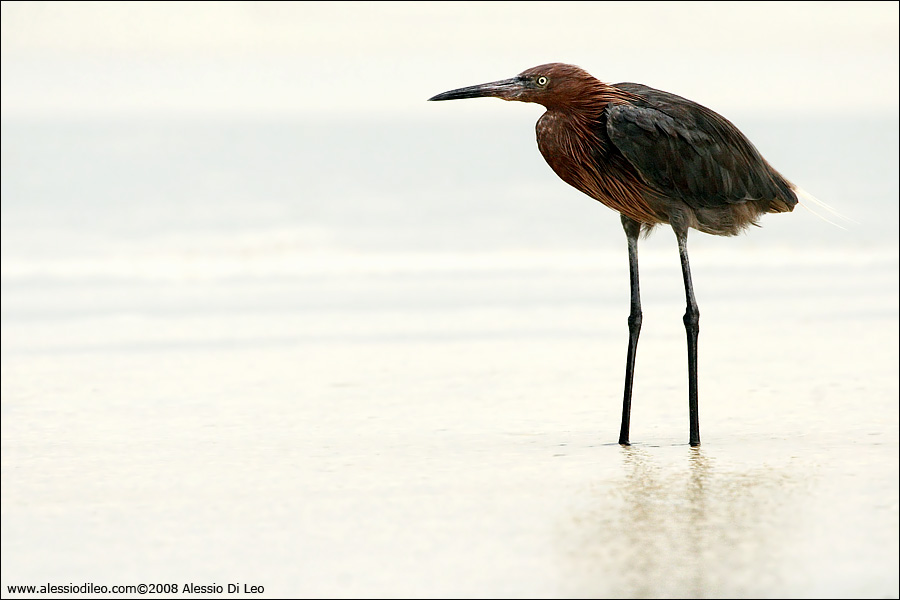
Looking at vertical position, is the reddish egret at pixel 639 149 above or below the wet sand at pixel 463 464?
above

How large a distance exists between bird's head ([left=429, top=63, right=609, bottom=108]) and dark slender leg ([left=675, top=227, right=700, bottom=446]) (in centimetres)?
91

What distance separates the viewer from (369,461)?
685 centimetres

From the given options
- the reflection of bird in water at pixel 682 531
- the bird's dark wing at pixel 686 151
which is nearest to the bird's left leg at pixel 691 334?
the bird's dark wing at pixel 686 151

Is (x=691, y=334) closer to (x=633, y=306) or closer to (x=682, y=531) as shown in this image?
(x=633, y=306)

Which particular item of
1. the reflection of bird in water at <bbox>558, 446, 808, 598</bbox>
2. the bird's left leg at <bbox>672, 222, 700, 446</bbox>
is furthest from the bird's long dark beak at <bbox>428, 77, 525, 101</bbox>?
the reflection of bird in water at <bbox>558, 446, 808, 598</bbox>

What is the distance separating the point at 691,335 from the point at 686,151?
103cm

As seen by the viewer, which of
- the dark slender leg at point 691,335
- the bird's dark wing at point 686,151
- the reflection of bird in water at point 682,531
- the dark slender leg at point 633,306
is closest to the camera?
the reflection of bird in water at point 682,531

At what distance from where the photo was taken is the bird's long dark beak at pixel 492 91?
23.5ft

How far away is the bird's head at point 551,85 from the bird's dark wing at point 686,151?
0.65ft

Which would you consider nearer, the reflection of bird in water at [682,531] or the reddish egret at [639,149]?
the reflection of bird in water at [682,531]

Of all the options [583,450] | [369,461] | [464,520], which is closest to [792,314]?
[583,450]

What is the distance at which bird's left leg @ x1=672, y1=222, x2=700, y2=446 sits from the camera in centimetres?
723

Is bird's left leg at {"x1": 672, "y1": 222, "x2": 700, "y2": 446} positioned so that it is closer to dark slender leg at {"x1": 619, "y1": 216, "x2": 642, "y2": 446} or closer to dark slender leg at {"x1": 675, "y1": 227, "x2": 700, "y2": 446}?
dark slender leg at {"x1": 675, "y1": 227, "x2": 700, "y2": 446}

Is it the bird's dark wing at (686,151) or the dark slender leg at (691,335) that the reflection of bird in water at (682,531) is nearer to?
the dark slender leg at (691,335)
